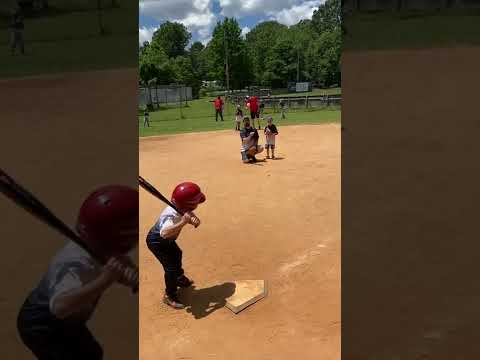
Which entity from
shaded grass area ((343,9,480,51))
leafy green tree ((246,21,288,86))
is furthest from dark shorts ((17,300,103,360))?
leafy green tree ((246,21,288,86))

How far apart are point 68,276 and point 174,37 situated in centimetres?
6821

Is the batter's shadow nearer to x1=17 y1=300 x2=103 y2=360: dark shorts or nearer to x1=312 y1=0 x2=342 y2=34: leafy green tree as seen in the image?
x1=17 y1=300 x2=103 y2=360: dark shorts

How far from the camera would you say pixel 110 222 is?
6.07ft

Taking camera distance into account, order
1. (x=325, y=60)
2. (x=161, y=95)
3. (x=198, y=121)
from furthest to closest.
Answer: (x=325, y=60)
(x=161, y=95)
(x=198, y=121)

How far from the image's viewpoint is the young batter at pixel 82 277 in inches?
73.0

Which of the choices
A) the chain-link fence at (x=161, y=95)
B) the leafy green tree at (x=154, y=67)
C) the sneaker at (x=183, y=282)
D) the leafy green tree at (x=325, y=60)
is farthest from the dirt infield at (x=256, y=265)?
the leafy green tree at (x=325, y=60)

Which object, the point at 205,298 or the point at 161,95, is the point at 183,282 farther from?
the point at 161,95

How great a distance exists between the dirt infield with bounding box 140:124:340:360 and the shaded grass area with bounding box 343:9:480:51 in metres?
2.40

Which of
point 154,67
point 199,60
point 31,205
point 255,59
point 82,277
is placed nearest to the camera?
point 31,205

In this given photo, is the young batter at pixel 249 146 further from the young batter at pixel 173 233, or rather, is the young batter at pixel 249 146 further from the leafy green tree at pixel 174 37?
the leafy green tree at pixel 174 37

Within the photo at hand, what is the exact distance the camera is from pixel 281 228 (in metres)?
5.52

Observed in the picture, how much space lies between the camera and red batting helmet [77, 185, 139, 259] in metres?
1.85

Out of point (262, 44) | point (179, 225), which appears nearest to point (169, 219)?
point (179, 225)

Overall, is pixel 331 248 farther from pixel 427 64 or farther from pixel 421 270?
pixel 427 64
